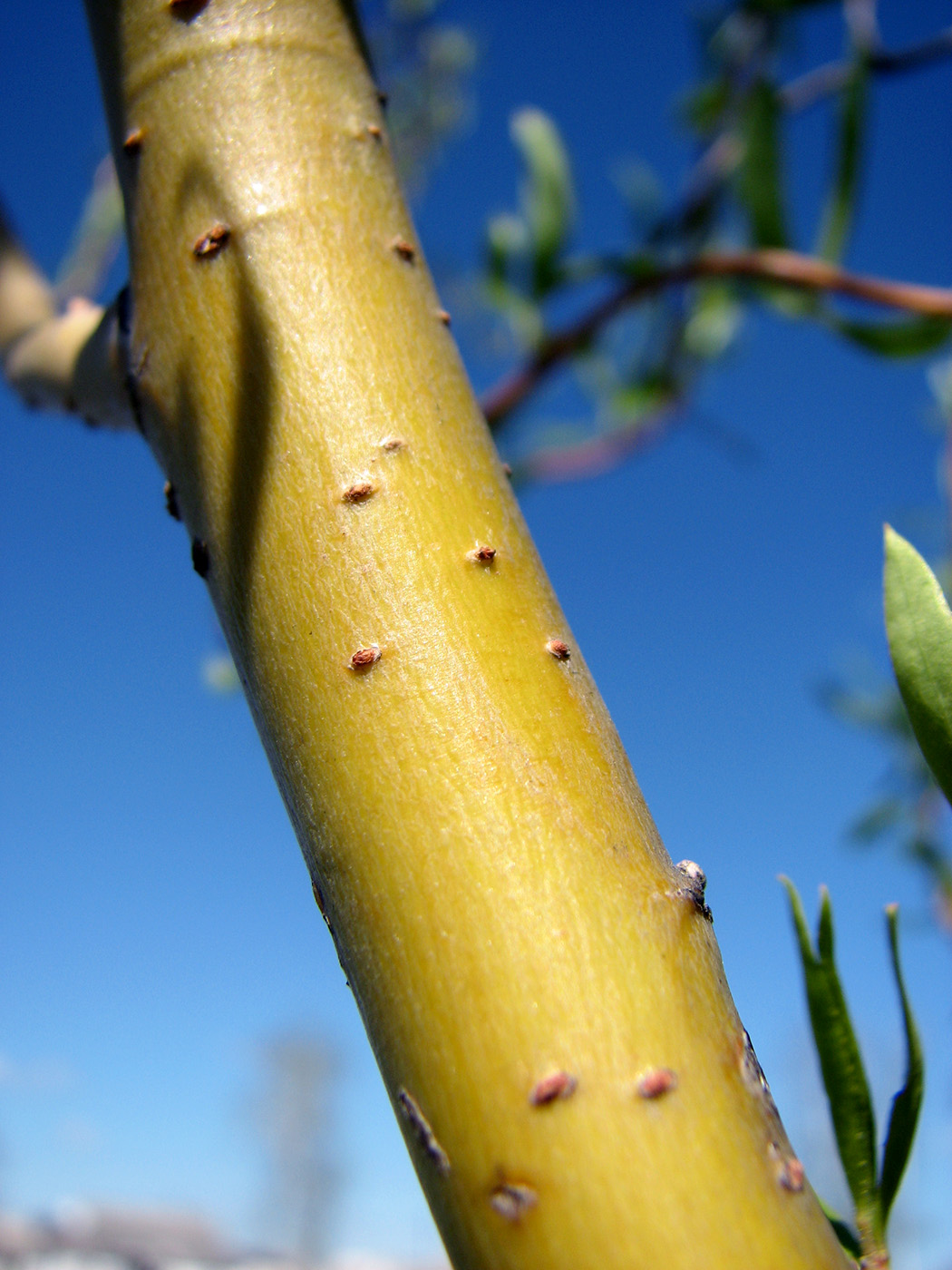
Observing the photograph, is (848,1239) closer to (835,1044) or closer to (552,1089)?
(835,1044)

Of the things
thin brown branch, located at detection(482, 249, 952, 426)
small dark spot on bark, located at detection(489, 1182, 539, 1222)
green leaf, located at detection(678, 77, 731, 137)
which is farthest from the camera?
green leaf, located at detection(678, 77, 731, 137)

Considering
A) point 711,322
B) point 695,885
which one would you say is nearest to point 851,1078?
point 695,885

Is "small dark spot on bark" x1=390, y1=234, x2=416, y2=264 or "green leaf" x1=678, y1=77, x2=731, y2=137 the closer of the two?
"small dark spot on bark" x1=390, y1=234, x2=416, y2=264

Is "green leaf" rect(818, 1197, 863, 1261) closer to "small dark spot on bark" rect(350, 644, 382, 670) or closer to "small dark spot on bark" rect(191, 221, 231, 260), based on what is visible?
"small dark spot on bark" rect(350, 644, 382, 670)

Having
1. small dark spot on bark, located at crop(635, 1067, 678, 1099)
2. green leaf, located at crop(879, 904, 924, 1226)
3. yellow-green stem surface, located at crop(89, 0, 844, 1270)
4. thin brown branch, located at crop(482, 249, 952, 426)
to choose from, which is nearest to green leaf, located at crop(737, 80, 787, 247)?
thin brown branch, located at crop(482, 249, 952, 426)

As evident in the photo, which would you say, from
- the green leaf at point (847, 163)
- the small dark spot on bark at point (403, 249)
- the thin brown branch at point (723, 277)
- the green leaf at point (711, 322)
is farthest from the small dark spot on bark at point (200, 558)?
the green leaf at point (711, 322)

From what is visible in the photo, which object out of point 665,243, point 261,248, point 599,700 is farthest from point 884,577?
point 665,243

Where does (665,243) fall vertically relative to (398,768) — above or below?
above

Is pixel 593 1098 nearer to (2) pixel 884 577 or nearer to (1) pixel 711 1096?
(1) pixel 711 1096
